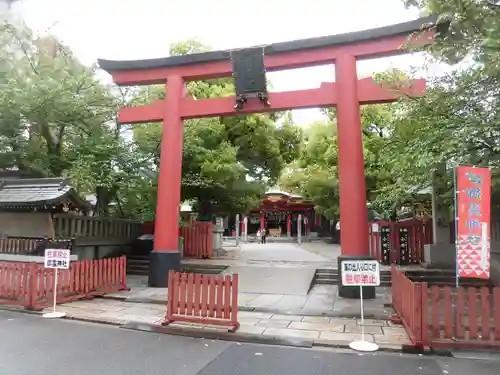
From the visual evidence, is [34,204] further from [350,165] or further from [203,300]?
[350,165]

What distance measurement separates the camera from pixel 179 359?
526cm

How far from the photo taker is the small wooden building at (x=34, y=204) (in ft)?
38.2

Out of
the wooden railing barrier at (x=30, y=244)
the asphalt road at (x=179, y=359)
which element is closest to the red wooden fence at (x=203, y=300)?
the asphalt road at (x=179, y=359)

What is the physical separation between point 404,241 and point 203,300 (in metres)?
9.40

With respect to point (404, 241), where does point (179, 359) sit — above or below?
below

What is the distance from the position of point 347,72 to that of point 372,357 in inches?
287

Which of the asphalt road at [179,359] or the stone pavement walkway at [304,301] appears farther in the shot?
the stone pavement walkway at [304,301]

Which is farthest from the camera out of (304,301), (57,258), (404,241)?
(404,241)

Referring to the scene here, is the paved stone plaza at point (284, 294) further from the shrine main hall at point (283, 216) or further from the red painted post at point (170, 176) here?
the shrine main hall at point (283, 216)

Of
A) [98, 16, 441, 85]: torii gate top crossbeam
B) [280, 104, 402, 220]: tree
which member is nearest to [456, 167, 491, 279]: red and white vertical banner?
[98, 16, 441, 85]: torii gate top crossbeam

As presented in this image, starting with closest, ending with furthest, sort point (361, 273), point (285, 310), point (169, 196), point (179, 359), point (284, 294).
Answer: point (179, 359) < point (361, 273) < point (285, 310) < point (284, 294) < point (169, 196)

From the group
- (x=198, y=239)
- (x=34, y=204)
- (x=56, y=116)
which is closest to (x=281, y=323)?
(x=34, y=204)

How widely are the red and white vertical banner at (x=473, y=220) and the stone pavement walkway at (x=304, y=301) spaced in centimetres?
196

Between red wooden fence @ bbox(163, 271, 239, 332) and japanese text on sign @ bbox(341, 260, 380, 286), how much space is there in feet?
6.45
